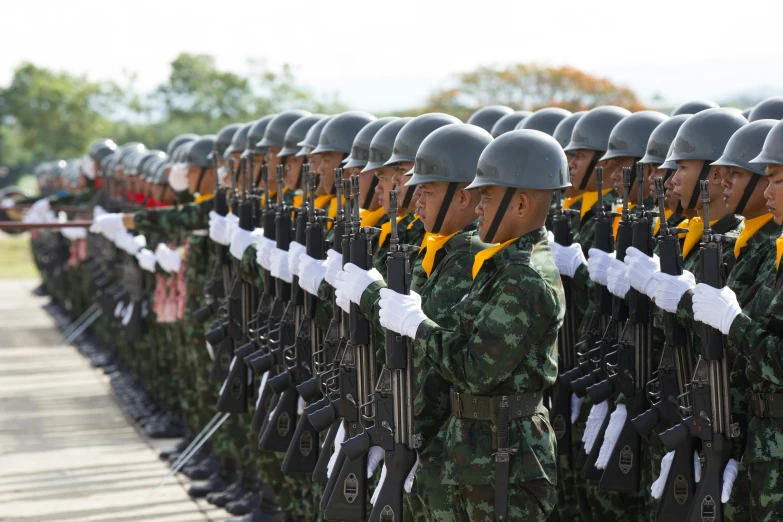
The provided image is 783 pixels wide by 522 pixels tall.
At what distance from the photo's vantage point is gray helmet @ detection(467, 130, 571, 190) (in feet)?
14.3

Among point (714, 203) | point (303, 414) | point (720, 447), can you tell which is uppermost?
point (714, 203)

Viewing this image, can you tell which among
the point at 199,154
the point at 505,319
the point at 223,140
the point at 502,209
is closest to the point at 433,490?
the point at 505,319

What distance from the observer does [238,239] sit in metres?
7.54

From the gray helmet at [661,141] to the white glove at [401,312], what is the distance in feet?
6.65

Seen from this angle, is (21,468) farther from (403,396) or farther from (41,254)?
(41,254)

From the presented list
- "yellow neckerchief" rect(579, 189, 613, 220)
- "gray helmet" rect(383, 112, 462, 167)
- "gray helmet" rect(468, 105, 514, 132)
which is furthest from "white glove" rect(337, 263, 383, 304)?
"gray helmet" rect(468, 105, 514, 132)

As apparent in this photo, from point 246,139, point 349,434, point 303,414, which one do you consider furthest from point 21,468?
point 349,434

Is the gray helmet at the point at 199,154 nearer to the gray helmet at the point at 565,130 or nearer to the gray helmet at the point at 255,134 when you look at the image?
the gray helmet at the point at 255,134

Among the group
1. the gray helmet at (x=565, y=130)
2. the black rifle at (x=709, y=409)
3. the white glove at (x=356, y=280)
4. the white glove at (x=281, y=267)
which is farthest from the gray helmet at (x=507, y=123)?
the black rifle at (x=709, y=409)

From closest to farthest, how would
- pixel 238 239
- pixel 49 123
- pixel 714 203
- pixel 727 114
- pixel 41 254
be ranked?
1. pixel 714 203
2. pixel 727 114
3. pixel 238 239
4. pixel 41 254
5. pixel 49 123

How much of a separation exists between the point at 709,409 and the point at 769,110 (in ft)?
6.07

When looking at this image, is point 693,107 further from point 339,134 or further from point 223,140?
point 223,140

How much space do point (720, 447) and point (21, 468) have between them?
6369 mm

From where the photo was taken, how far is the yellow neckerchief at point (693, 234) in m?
5.24
